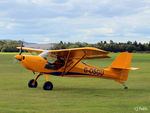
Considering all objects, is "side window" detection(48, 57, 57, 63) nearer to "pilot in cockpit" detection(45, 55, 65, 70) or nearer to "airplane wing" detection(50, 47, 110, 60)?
"pilot in cockpit" detection(45, 55, 65, 70)

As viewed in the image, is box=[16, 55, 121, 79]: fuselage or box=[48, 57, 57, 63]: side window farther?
box=[48, 57, 57, 63]: side window

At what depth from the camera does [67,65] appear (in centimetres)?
1580

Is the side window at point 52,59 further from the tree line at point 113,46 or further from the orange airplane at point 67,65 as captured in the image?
the tree line at point 113,46

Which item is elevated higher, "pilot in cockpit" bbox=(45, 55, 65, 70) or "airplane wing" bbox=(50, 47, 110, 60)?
"airplane wing" bbox=(50, 47, 110, 60)

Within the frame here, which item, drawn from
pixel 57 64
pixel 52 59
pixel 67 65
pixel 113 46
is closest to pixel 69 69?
pixel 67 65

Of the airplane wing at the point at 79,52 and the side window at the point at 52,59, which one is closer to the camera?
the airplane wing at the point at 79,52

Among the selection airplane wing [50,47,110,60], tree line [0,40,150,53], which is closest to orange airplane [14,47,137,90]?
airplane wing [50,47,110,60]

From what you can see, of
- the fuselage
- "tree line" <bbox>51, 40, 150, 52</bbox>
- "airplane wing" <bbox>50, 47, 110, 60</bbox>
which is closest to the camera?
"airplane wing" <bbox>50, 47, 110, 60</bbox>

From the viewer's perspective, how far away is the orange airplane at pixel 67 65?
583 inches

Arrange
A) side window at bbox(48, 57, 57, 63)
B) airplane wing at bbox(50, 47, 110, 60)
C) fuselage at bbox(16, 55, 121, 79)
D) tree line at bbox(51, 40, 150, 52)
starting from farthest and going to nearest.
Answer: tree line at bbox(51, 40, 150, 52) < side window at bbox(48, 57, 57, 63) < fuselage at bbox(16, 55, 121, 79) < airplane wing at bbox(50, 47, 110, 60)

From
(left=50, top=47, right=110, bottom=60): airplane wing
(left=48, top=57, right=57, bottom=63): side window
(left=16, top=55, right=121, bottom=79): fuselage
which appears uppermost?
(left=50, top=47, right=110, bottom=60): airplane wing

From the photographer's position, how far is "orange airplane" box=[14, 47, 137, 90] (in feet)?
48.6

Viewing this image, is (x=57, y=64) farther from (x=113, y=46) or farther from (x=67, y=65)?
(x=113, y=46)

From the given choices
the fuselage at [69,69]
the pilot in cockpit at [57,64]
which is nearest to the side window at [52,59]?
the pilot in cockpit at [57,64]
